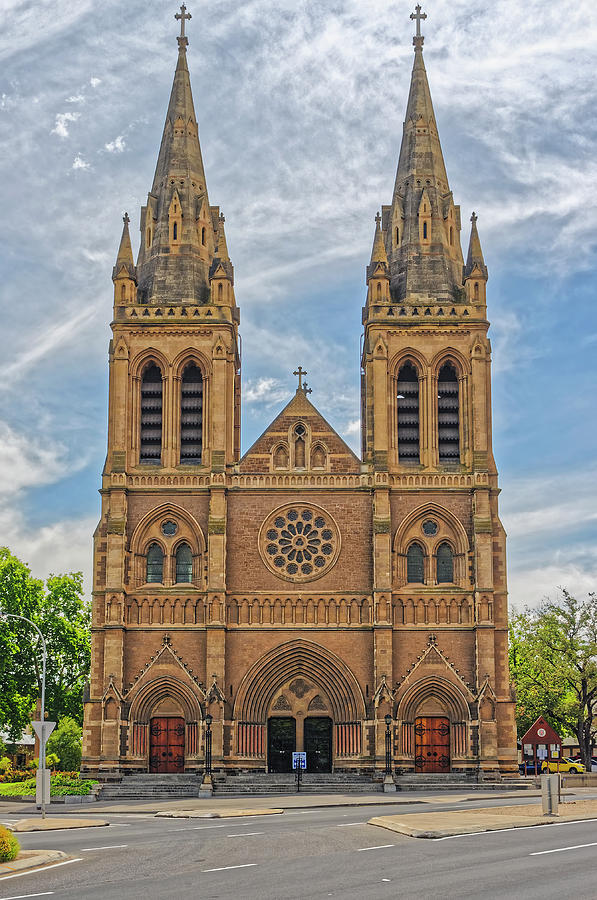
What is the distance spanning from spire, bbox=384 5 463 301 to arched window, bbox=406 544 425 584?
12162 mm

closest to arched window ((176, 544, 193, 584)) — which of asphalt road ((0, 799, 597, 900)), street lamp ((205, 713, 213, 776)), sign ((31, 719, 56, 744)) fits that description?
street lamp ((205, 713, 213, 776))

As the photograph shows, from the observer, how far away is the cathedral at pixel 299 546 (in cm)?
5219

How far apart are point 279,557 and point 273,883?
36.4 m

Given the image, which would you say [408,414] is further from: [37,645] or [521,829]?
[521,829]

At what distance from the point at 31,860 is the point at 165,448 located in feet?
116

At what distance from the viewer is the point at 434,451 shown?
55438 mm

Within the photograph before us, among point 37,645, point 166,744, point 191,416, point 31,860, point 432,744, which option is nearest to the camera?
point 31,860

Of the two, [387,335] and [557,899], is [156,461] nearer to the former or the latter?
[387,335]

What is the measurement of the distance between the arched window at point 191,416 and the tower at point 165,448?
1.9 inches

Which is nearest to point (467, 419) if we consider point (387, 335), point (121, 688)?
point (387, 335)

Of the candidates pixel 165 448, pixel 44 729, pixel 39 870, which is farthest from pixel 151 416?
pixel 39 870

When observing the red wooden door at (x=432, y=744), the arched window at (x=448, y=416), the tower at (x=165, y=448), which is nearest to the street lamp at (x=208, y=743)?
the tower at (x=165, y=448)

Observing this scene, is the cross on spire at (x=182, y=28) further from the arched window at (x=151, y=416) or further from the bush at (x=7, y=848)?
the bush at (x=7, y=848)

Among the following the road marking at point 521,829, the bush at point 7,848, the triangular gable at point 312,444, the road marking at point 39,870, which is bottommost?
the road marking at point 521,829
